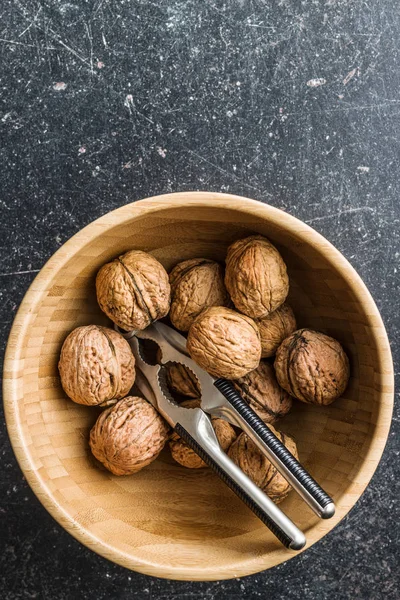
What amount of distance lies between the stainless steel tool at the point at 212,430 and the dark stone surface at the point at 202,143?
0.75 feet

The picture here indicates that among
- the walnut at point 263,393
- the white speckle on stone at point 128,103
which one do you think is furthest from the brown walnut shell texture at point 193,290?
the white speckle on stone at point 128,103

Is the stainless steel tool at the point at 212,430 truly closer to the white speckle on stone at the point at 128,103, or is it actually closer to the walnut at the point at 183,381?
the walnut at the point at 183,381

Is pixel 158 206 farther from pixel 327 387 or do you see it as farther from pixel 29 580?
pixel 29 580

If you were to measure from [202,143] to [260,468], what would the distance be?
0.48 meters

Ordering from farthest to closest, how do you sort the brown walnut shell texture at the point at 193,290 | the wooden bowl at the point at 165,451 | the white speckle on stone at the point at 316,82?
the white speckle on stone at the point at 316,82
the brown walnut shell texture at the point at 193,290
the wooden bowl at the point at 165,451

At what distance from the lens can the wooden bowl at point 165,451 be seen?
2.85 feet

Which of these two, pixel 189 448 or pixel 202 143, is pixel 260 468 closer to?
pixel 189 448

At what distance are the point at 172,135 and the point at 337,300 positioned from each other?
1.15 ft

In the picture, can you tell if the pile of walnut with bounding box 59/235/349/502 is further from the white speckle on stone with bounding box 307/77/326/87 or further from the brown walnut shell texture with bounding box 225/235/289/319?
the white speckle on stone with bounding box 307/77/326/87

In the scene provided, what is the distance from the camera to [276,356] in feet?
3.20

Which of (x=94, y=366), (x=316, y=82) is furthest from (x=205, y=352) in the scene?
(x=316, y=82)

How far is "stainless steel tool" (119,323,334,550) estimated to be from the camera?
89 centimetres

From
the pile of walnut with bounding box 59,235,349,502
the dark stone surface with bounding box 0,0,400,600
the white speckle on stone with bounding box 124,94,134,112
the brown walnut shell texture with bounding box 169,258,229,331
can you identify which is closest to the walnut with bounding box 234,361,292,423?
the pile of walnut with bounding box 59,235,349,502

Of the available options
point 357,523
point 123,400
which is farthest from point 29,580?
point 357,523
